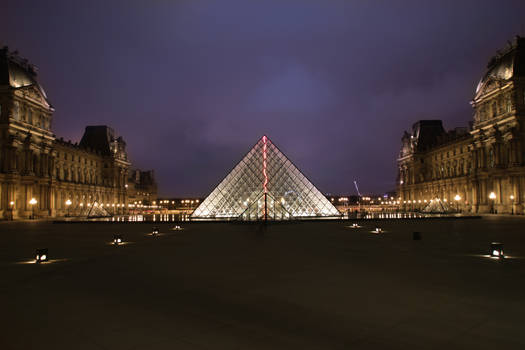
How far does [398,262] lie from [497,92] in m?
38.3

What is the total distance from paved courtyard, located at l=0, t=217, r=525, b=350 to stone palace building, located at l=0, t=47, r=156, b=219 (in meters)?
31.3

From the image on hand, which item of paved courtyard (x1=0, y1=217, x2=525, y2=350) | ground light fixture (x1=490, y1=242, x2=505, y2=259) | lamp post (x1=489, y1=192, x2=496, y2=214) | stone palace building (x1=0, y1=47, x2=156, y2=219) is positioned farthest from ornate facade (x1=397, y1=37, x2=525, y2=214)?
stone palace building (x1=0, y1=47, x2=156, y2=219)

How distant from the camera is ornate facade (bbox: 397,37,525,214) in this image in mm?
34281

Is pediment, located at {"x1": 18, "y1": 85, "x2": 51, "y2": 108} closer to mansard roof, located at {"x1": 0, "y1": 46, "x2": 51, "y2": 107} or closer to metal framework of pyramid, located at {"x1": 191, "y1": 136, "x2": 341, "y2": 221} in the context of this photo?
mansard roof, located at {"x1": 0, "y1": 46, "x2": 51, "y2": 107}

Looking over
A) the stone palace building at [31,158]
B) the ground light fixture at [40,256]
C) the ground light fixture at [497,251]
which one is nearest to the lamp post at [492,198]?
the ground light fixture at [497,251]

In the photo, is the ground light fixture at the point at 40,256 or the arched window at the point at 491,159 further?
the arched window at the point at 491,159

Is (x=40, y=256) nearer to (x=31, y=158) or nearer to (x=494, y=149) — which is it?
(x=31, y=158)

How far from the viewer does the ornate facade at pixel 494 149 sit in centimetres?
3428

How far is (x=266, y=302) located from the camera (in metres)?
4.49

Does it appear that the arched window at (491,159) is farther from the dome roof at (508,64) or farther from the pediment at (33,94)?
the pediment at (33,94)

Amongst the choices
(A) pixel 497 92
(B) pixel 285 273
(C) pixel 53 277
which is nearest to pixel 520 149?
(A) pixel 497 92

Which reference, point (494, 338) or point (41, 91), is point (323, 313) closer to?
point (494, 338)

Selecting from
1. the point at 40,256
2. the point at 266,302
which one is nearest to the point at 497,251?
the point at 266,302

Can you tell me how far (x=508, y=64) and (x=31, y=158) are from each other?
50520 mm
